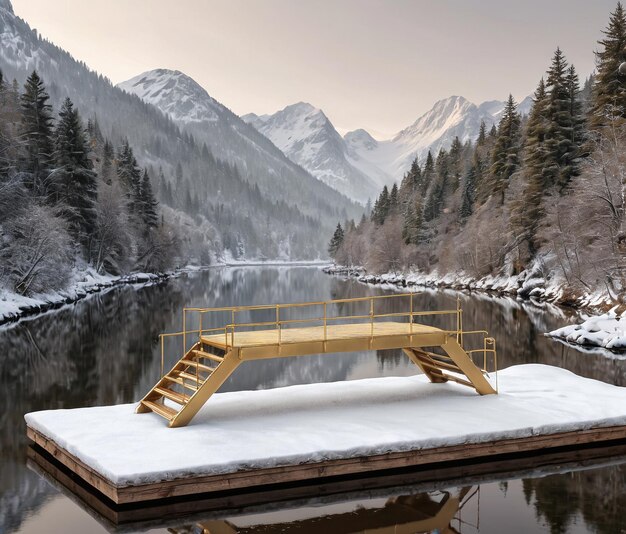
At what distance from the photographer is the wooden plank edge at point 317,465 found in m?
10.4

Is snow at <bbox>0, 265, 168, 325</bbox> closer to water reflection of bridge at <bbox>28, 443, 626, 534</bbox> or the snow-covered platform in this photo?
the snow-covered platform

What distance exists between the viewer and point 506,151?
78875mm

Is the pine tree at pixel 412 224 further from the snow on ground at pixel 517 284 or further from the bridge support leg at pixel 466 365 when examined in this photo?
the bridge support leg at pixel 466 365

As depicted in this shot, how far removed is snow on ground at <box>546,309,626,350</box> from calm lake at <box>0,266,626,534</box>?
1.25m

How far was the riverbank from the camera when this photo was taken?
46481 mm

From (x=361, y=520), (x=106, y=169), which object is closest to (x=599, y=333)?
(x=361, y=520)

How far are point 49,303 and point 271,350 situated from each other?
40.0 m

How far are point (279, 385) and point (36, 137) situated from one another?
176ft

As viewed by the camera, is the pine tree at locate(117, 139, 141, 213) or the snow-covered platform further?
the pine tree at locate(117, 139, 141, 213)

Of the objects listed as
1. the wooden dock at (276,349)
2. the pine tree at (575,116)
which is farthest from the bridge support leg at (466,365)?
the pine tree at (575,116)

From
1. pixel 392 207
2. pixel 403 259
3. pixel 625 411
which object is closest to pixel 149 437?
pixel 625 411

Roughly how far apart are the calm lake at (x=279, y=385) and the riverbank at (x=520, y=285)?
3291 mm

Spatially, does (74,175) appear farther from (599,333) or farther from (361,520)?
(361,520)

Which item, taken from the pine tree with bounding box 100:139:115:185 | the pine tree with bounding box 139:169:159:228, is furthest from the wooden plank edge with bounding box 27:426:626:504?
the pine tree with bounding box 139:169:159:228
